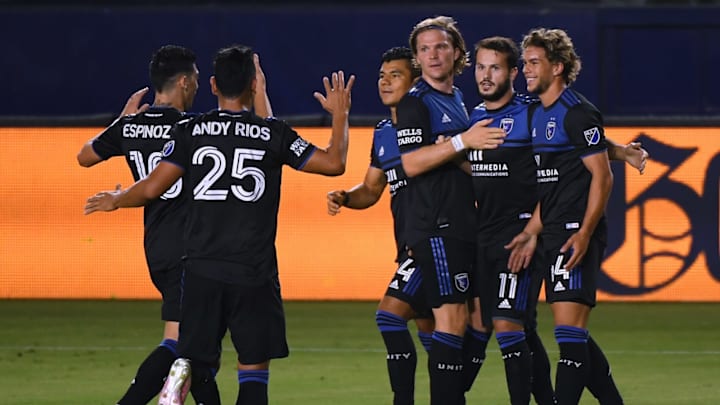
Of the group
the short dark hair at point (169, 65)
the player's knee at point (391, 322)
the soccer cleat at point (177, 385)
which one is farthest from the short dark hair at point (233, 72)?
the player's knee at point (391, 322)

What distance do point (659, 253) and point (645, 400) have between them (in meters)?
5.40

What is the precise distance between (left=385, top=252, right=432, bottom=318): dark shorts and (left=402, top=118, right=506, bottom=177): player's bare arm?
A: 594mm

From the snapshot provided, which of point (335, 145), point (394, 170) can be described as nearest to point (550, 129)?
point (394, 170)

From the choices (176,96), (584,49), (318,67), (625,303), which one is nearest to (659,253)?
(625,303)

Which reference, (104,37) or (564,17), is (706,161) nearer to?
(564,17)

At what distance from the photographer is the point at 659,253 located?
14781 millimetres

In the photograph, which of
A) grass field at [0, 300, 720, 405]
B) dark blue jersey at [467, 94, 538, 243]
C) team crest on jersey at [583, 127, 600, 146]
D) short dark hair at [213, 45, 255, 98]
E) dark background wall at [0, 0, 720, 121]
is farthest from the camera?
dark background wall at [0, 0, 720, 121]

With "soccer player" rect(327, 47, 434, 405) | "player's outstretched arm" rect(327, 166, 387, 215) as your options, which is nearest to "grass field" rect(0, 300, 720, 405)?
"soccer player" rect(327, 47, 434, 405)

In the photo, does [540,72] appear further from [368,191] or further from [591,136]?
[368,191]

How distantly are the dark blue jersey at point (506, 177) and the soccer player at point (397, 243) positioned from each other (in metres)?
0.42

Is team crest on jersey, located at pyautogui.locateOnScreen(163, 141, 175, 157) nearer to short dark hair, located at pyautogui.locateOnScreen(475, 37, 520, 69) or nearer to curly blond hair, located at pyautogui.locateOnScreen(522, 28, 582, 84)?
short dark hair, located at pyautogui.locateOnScreen(475, 37, 520, 69)

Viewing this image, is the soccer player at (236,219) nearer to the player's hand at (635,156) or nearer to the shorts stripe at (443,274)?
the shorts stripe at (443,274)

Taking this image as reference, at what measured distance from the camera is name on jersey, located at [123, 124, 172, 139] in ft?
26.9

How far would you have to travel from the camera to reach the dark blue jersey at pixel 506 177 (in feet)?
27.2
